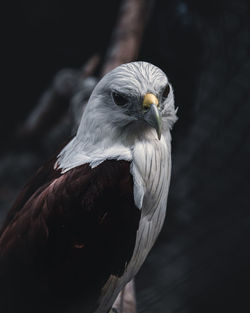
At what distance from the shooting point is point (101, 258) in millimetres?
1264

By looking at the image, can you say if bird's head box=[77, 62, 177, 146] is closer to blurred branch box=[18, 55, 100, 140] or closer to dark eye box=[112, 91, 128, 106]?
dark eye box=[112, 91, 128, 106]

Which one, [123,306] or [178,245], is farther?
[178,245]

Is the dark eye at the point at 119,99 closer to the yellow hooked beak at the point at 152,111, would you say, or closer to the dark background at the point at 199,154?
the yellow hooked beak at the point at 152,111

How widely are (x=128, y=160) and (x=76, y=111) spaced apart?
2.15ft

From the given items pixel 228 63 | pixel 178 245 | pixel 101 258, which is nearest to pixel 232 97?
pixel 228 63

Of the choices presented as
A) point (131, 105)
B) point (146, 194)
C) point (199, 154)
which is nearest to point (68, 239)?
point (146, 194)

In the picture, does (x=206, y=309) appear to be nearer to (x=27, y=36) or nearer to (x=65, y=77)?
(x=65, y=77)

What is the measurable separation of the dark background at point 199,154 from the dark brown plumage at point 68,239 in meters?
0.34

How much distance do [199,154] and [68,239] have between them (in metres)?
1.48

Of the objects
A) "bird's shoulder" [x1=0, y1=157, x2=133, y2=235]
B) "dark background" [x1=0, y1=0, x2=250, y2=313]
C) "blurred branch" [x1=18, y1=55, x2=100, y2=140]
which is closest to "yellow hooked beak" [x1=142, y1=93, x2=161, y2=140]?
"bird's shoulder" [x1=0, y1=157, x2=133, y2=235]

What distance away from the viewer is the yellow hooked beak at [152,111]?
3.90 feet

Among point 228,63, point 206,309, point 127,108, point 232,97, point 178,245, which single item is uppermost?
point 127,108

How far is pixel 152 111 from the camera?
119 cm

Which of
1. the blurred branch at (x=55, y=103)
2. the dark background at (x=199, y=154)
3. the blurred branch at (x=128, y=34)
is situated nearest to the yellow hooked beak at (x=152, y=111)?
the dark background at (x=199, y=154)
